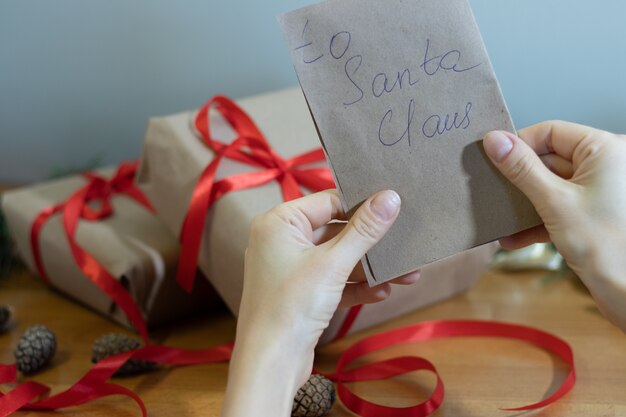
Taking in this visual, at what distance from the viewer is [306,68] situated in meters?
0.61

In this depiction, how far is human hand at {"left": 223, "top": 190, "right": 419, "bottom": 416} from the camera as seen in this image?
1.92ft

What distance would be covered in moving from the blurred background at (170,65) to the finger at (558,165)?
301 mm

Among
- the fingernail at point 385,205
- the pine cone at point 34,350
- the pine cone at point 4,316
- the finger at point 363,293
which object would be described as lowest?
the finger at point 363,293

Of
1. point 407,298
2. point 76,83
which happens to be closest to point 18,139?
point 76,83

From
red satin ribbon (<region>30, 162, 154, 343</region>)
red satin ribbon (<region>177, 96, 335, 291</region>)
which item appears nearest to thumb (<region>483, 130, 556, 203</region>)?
red satin ribbon (<region>177, 96, 335, 291</region>)

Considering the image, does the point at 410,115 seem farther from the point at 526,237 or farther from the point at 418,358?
the point at 418,358

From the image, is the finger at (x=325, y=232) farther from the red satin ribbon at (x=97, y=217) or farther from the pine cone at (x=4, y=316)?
the pine cone at (x=4, y=316)

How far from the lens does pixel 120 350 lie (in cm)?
83

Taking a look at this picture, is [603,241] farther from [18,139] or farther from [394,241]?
[18,139]

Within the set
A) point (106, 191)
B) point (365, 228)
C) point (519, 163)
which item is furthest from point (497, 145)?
point (106, 191)

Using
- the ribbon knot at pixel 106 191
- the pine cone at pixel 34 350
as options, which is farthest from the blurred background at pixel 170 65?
the pine cone at pixel 34 350

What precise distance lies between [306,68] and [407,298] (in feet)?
1.18

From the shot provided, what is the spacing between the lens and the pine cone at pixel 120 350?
0.82 meters

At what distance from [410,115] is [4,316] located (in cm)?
58
